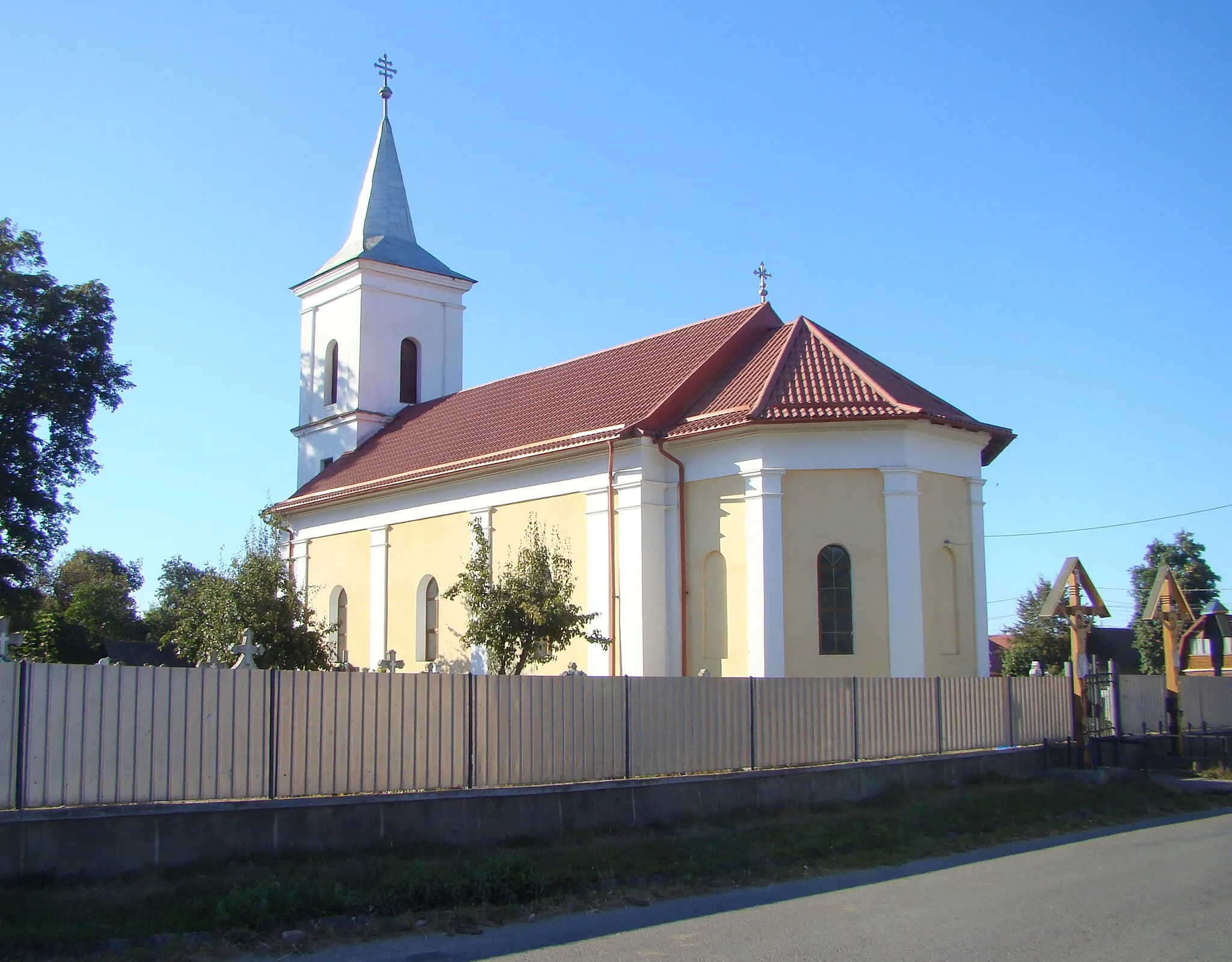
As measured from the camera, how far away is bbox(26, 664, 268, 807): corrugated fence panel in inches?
435

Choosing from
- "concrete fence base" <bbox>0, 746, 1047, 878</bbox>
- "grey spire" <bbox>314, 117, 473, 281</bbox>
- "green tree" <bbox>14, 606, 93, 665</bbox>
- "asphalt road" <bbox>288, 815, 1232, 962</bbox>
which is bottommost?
"asphalt road" <bbox>288, 815, 1232, 962</bbox>

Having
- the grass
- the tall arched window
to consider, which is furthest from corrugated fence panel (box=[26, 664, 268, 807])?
the tall arched window

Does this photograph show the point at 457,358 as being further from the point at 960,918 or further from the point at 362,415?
the point at 960,918

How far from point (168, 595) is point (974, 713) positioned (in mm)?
63849

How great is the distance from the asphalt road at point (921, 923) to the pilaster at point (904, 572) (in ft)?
32.3

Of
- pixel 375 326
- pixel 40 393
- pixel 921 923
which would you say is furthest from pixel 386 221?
pixel 921 923

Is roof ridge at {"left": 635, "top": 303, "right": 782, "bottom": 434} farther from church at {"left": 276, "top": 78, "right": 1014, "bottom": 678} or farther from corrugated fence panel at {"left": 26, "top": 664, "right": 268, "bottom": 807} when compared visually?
corrugated fence panel at {"left": 26, "top": 664, "right": 268, "bottom": 807}

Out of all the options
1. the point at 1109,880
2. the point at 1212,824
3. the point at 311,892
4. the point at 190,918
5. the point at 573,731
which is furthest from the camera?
the point at 1212,824

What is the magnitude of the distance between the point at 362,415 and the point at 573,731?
24235 mm

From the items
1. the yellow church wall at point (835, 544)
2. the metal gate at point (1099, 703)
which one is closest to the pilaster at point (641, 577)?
the yellow church wall at point (835, 544)

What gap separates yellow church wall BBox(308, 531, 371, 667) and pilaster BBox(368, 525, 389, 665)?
1.25 ft

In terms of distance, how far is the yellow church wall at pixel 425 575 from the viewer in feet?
95.8

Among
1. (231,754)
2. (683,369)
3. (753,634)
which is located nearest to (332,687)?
(231,754)

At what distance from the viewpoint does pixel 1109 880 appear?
1152 cm
